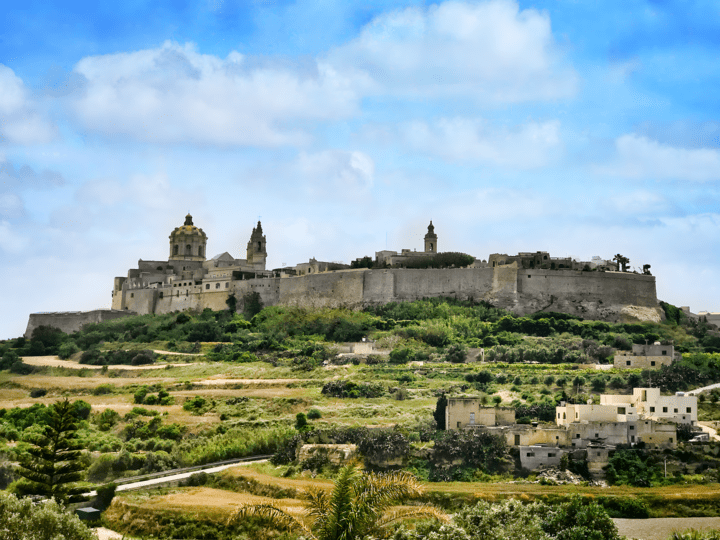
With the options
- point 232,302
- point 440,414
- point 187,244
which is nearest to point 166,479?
point 440,414

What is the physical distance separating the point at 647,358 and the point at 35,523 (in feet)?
112

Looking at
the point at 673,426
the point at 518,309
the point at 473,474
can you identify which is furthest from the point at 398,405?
the point at 518,309

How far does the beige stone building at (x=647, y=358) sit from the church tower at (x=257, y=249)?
36133mm

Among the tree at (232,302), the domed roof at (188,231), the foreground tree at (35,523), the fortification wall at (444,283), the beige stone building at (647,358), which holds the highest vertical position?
the domed roof at (188,231)

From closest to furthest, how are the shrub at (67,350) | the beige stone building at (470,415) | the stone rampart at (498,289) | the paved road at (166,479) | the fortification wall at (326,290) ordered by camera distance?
1. the paved road at (166,479)
2. the beige stone building at (470,415)
3. the shrub at (67,350)
4. the stone rampart at (498,289)
5. the fortification wall at (326,290)

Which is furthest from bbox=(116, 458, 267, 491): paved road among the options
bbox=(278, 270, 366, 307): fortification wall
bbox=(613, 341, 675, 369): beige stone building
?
bbox=(278, 270, 366, 307): fortification wall

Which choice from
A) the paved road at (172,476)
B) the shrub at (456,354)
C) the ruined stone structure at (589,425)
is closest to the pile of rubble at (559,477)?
the ruined stone structure at (589,425)

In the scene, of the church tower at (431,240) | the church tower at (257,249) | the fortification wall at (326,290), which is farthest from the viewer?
the church tower at (257,249)

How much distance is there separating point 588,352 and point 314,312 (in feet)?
66.7

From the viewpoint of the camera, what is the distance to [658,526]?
2611 cm

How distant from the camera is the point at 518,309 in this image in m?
60.9

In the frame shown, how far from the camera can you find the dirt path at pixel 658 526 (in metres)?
25.1

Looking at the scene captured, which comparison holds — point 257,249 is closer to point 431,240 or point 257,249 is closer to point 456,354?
point 431,240

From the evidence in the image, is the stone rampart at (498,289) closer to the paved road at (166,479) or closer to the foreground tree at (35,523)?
the paved road at (166,479)
